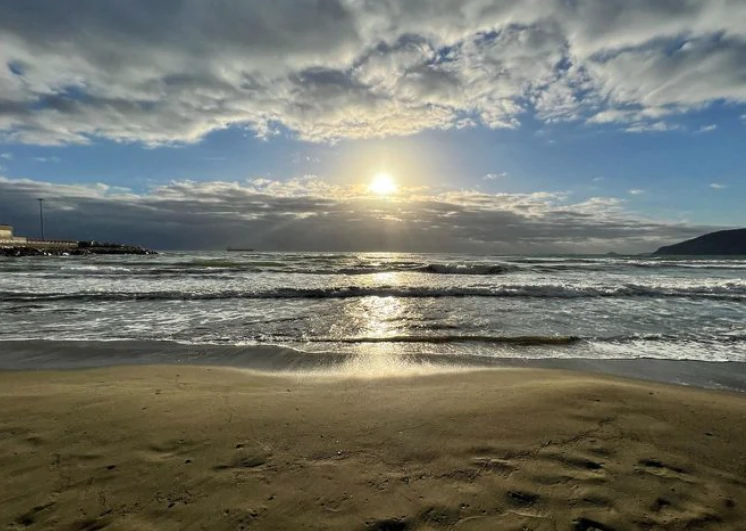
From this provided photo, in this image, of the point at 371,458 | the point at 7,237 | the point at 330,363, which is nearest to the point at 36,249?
the point at 7,237

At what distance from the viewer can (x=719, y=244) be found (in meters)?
155

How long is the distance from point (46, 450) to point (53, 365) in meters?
4.54

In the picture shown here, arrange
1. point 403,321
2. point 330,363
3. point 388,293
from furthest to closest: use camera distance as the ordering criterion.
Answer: point 388,293 < point 403,321 < point 330,363

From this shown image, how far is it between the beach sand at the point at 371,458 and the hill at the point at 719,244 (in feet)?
623

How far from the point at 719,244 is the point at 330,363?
669ft

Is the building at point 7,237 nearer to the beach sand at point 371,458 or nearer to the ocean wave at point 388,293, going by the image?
the ocean wave at point 388,293

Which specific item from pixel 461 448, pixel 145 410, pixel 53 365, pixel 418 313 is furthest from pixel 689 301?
pixel 53 365

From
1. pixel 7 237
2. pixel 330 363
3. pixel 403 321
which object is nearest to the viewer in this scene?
pixel 330 363

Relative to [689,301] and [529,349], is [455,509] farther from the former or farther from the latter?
[689,301]

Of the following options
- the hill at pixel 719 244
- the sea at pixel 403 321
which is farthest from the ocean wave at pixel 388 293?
the hill at pixel 719 244

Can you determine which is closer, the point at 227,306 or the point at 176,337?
the point at 176,337

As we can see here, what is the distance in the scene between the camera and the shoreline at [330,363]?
22.2 feet

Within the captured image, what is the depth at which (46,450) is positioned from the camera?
373 centimetres

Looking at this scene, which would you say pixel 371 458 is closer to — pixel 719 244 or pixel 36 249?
pixel 36 249
